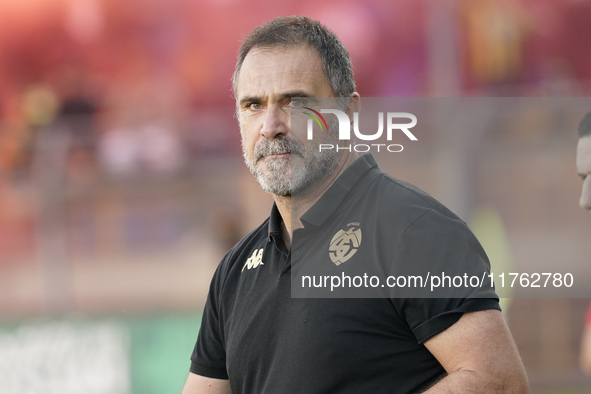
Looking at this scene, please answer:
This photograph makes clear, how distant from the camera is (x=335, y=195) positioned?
1.84 m

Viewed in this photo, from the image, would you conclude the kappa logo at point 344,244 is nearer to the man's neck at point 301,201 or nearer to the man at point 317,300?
the man at point 317,300

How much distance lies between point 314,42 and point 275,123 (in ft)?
0.81

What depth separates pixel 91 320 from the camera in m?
5.31

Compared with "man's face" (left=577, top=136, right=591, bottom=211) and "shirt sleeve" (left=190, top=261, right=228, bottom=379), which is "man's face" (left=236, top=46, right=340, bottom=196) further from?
"man's face" (left=577, top=136, right=591, bottom=211)

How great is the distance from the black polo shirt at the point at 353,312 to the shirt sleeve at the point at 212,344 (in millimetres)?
106

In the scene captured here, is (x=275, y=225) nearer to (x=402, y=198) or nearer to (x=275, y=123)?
(x=275, y=123)

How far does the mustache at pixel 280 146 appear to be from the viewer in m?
1.86

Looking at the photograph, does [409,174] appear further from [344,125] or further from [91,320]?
[344,125]

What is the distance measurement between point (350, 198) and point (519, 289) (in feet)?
12.6

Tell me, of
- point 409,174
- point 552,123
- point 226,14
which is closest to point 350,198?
point 409,174

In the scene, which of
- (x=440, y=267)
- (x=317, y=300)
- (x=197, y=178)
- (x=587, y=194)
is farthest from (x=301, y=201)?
(x=197, y=178)

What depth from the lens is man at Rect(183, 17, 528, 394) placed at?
1.51 metres

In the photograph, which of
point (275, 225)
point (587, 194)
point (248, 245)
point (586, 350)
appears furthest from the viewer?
point (586, 350)

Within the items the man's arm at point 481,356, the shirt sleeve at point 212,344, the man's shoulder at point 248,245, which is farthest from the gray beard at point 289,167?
the man's arm at point 481,356
